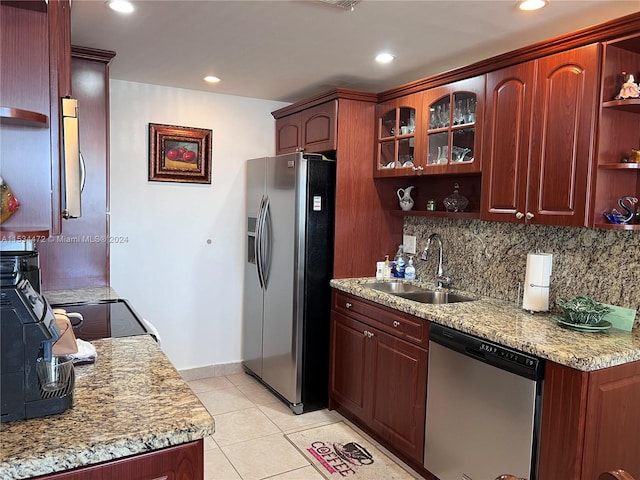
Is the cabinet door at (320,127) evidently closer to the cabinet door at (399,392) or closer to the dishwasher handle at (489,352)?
the cabinet door at (399,392)

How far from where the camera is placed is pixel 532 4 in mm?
2045

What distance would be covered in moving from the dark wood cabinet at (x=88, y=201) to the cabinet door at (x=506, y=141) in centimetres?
225

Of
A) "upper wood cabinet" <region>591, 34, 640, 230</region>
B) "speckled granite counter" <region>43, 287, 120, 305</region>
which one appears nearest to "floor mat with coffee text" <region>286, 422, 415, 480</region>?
"speckled granite counter" <region>43, 287, 120, 305</region>

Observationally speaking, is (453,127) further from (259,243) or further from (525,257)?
(259,243)

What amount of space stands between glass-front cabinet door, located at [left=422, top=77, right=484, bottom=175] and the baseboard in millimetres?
2417

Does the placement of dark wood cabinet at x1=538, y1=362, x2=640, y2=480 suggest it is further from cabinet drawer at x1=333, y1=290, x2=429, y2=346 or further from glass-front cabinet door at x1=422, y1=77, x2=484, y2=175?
glass-front cabinet door at x1=422, y1=77, x2=484, y2=175

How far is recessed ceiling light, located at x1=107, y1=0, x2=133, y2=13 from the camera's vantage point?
2160mm

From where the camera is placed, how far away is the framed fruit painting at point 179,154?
3734 mm

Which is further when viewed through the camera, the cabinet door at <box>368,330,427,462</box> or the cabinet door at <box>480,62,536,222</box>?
the cabinet door at <box>368,330,427,462</box>

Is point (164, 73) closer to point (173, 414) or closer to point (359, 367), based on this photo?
point (359, 367)

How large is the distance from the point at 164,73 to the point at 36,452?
2.89 meters

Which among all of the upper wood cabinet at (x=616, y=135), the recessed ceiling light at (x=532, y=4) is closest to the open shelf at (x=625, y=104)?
the upper wood cabinet at (x=616, y=135)

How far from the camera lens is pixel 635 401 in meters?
1.98

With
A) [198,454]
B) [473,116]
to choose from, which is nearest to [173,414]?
[198,454]
